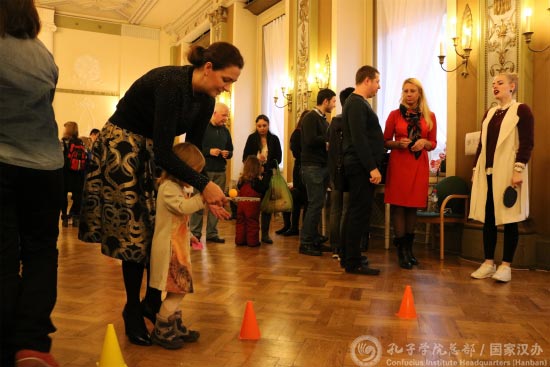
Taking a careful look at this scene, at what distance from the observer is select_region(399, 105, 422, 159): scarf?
3.71 meters

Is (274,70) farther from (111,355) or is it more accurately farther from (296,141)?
(111,355)

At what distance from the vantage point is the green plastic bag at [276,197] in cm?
482

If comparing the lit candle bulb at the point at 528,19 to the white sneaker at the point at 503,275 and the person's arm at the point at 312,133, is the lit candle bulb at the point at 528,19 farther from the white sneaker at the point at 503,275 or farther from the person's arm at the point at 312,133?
the white sneaker at the point at 503,275

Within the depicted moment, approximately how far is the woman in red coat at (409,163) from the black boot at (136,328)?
88.3 inches

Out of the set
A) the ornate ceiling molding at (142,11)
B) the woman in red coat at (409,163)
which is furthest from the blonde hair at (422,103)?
the ornate ceiling molding at (142,11)

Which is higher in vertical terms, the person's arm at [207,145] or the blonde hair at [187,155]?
the person's arm at [207,145]

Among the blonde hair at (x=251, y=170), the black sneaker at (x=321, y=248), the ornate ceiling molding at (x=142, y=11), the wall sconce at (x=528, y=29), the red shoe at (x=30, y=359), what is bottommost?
the black sneaker at (x=321, y=248)

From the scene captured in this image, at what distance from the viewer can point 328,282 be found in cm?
312

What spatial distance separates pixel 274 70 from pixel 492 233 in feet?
18.0

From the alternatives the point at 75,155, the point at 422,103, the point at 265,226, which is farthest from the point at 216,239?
the point at 75,155

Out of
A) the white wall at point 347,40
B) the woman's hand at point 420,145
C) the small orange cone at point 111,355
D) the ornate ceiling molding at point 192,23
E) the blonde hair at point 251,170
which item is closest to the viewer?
the small orange cone at point 111,355

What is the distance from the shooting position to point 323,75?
638 cm

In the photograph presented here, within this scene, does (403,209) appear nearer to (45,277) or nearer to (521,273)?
(521,273)

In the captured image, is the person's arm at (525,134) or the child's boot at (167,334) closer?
the child's boot at (167,334)
